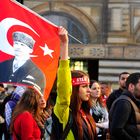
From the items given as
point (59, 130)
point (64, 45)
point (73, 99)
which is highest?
point (64, 45)

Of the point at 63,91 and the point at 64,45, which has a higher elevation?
the point at 64,45

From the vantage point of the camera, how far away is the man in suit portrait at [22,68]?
397cm

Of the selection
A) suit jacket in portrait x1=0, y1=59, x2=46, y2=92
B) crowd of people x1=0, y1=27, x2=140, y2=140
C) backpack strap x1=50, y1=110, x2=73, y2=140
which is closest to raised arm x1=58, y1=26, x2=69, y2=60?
crowd of people x1=0, y1=27, x2=140, y2=140

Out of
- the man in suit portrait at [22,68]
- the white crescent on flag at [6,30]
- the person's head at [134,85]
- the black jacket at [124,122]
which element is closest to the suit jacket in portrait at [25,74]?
the man in suit portrait at [22,68]

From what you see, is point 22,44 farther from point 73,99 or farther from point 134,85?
point 134,85

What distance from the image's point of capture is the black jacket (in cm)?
472

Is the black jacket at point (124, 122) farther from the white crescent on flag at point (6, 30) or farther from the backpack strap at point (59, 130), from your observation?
the white crescent on flag at point (6, 30)

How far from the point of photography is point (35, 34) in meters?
4.15

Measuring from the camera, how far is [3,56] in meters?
4.02

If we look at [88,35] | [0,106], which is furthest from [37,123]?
[88,35]

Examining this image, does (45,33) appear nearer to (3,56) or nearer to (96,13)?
(3,56)

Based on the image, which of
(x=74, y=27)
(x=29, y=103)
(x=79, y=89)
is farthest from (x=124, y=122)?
(x=74, y=27)

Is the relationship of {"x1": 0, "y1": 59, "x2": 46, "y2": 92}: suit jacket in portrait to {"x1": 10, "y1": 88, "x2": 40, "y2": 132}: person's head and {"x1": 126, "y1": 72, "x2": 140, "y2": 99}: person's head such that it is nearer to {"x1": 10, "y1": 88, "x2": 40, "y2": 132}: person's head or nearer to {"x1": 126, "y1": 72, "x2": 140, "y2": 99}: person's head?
{"x1": 10, "y1": 88, "x2": 40, "y2": 132}: person's head

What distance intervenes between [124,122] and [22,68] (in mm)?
1207
